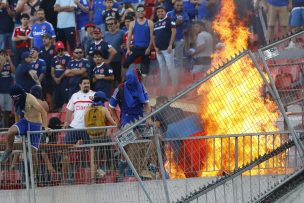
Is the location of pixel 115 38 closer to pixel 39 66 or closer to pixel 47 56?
pixel 47 56

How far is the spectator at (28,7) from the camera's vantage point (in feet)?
77.6

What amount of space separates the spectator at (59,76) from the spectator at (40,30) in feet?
3.52

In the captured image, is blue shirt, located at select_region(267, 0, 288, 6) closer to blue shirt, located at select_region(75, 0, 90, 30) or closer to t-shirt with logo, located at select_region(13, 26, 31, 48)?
blue shirt, located at select_region(75, 0, 90, 30)

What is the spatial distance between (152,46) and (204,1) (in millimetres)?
1601

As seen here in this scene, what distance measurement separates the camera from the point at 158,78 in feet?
67.6

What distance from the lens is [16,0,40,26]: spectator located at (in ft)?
77.6

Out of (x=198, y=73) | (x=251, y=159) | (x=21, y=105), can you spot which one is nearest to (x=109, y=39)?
(x=198, y=73)

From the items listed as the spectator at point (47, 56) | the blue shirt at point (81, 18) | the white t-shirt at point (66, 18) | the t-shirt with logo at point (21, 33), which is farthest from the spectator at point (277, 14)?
the t-shirt with logo at point (21, 33)

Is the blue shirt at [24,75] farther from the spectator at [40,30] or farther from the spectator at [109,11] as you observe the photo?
the spectator at [109,11]

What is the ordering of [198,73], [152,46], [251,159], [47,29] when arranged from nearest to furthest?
[251,159], [198,73], [152,46], [47,29]

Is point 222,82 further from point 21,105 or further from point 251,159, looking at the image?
point 21,105

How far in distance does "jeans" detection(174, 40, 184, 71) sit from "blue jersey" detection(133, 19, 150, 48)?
608 millimetres

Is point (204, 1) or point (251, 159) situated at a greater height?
point (204, 1)

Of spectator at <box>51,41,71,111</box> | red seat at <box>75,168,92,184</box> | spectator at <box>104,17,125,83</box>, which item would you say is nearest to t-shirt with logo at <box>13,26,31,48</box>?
spectator at <box>51,41,71,111</box>
